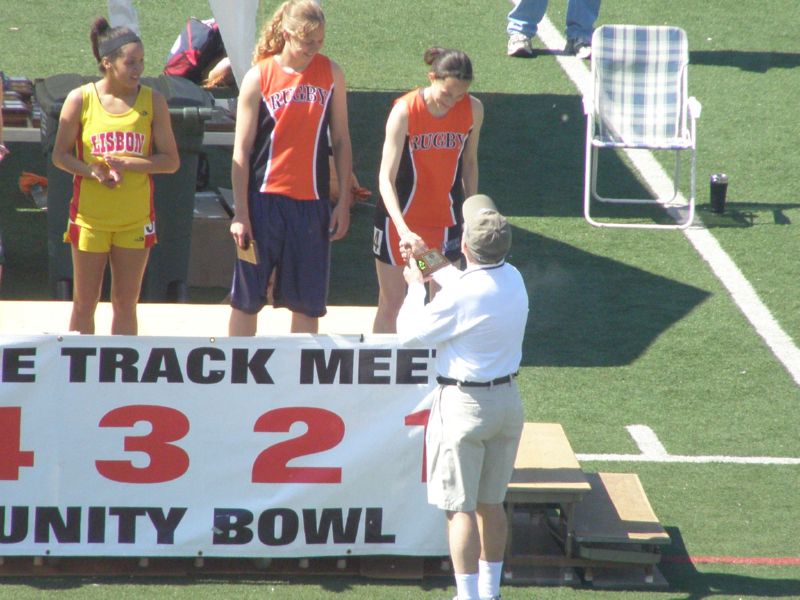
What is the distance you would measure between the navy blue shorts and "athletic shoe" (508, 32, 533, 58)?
890 cm

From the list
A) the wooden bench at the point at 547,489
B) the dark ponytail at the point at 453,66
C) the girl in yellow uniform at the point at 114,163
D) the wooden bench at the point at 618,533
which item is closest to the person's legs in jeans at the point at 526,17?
the dark ponytail at the point at 453,66

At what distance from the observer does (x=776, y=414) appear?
754 cm

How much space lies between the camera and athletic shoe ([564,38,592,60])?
46.9 feet

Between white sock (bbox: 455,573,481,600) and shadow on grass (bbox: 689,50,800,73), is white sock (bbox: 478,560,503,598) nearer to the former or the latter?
white sock (bbox: 455,573,481,600)

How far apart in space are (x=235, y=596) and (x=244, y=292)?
4.48 ft

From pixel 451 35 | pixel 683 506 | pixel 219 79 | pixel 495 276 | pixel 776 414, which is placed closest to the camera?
pixel 495 276

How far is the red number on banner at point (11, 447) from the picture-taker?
5.43m

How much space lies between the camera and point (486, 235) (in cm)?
496

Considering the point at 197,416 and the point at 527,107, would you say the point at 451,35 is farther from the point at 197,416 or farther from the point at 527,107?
the point at 197,416

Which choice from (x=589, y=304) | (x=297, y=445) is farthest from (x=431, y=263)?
(x=589, y=304)

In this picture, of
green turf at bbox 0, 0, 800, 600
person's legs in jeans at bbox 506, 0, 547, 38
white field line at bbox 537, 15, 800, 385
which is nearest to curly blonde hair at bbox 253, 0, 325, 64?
green turf at bbox 0, 0, 800, 600

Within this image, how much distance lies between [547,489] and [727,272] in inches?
184

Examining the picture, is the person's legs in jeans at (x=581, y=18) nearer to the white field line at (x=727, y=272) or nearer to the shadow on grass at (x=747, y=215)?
the white field line at (x=727, y=272)

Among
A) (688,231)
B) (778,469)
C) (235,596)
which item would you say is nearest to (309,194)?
(235,596)
